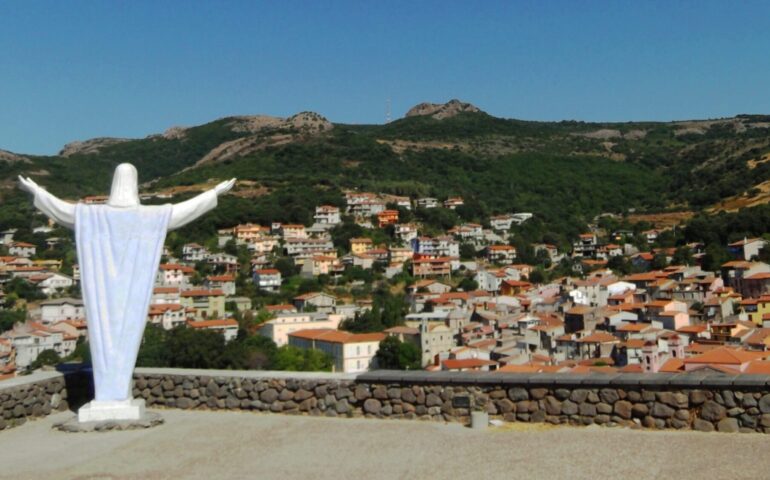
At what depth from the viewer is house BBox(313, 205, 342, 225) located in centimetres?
7319

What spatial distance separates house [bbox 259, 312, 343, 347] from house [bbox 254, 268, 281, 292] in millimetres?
12807

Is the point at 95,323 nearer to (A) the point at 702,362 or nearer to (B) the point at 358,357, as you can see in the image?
(A) the point at 702,362

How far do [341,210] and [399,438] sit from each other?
71.3 metres

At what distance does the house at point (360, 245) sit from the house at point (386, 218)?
5111 millimetres

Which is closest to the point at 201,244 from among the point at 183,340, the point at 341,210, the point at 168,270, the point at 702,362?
the point at 168,270

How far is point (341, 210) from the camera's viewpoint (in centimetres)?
7631

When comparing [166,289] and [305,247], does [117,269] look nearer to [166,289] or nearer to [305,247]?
[166,289]

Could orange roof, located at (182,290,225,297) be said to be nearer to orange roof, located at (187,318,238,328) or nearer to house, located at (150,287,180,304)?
house, located at (150,287,180,304)

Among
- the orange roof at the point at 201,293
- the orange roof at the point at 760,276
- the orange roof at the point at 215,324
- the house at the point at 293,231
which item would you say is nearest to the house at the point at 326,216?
the house at the point at 293,231

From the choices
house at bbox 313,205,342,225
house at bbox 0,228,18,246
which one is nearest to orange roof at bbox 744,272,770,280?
house at bbox 313,205,342,225

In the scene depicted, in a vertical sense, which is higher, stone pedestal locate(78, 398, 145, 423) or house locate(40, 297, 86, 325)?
stone pedestal locate(78, 398, 145, 423)

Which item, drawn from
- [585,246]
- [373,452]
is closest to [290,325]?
[585,246]

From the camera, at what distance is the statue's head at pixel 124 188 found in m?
6.64

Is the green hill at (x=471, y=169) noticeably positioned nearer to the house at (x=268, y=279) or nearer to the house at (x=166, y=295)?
the house at (x=268, y=279)
